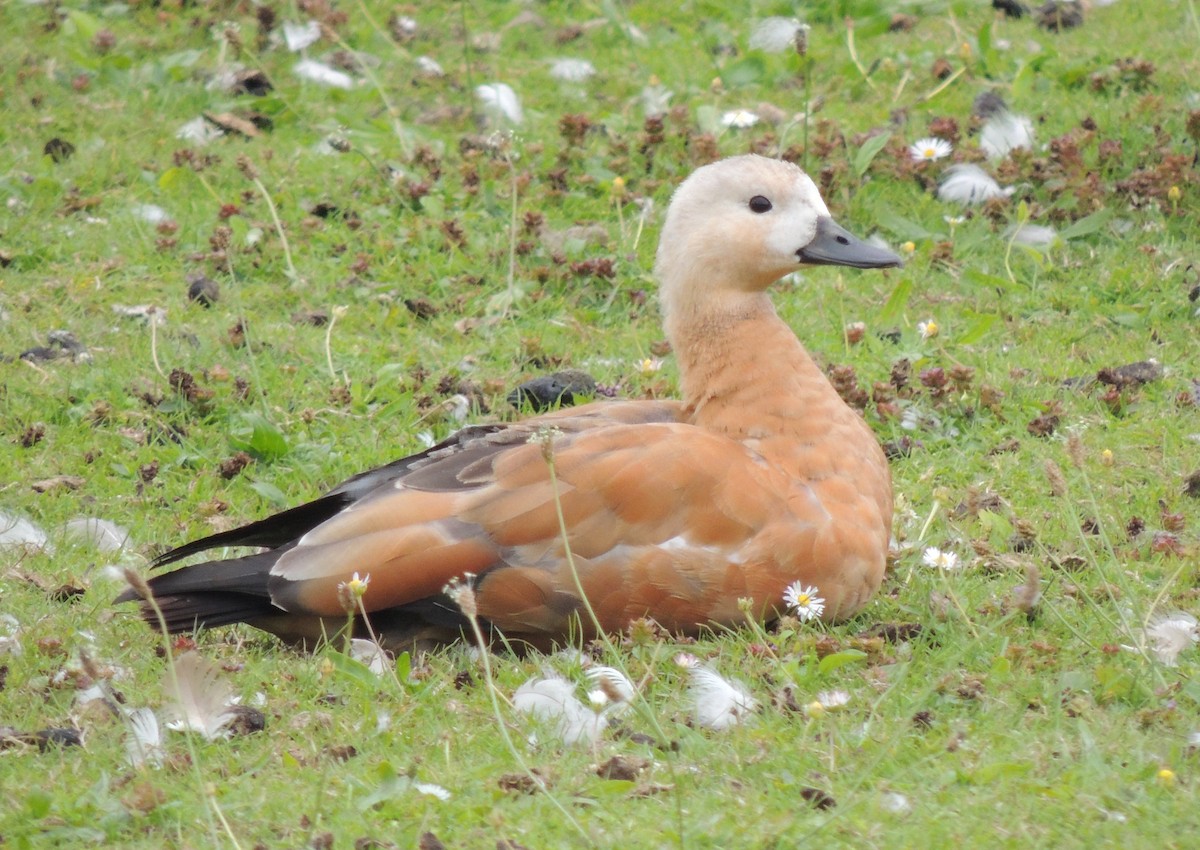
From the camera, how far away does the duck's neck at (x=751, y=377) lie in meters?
4.96

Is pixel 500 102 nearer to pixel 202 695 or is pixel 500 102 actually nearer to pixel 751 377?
pixel 751 377

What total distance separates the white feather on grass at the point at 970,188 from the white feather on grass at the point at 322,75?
10.2ft

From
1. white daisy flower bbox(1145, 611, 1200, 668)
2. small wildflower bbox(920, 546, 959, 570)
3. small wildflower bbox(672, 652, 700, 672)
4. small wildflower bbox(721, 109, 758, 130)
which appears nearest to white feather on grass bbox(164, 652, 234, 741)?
small wildflower bbox(672, 652, 700, 672)

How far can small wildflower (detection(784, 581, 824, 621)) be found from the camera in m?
4.51

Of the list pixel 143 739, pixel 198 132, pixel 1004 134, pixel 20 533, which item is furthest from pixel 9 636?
pixel 1004 134

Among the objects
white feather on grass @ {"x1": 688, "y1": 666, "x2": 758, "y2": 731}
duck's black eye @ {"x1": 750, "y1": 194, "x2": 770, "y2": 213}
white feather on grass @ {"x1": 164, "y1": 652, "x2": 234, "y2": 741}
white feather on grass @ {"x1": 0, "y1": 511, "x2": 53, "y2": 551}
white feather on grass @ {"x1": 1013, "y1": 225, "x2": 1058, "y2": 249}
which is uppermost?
duck's black eye @ {"x1": 750, "y1": 194, "x2": 770, "y2": 213}

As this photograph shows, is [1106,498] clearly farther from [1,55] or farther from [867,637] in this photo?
[1,55]

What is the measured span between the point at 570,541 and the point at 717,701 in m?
0.70

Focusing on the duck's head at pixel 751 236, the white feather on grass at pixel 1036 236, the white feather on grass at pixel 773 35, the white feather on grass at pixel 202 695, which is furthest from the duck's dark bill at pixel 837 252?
the white feather on grass at pixel 773 35

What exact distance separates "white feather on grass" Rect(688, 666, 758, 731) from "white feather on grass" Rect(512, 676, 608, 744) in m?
0.23

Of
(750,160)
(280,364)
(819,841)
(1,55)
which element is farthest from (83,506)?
(1,55)

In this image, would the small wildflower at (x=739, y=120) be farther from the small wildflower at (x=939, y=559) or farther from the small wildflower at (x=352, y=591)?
the small wildflower at (x=352, y=591)

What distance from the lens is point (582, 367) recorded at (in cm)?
647

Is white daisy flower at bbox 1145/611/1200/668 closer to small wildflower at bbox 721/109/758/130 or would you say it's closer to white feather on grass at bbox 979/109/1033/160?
white feather on grass at bbox 979/109/1033/160
